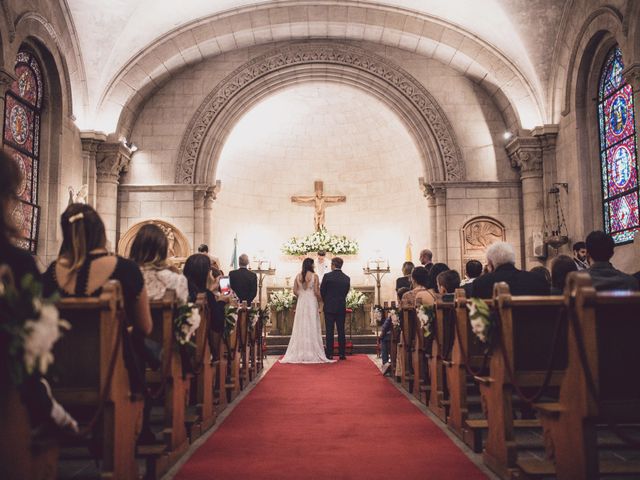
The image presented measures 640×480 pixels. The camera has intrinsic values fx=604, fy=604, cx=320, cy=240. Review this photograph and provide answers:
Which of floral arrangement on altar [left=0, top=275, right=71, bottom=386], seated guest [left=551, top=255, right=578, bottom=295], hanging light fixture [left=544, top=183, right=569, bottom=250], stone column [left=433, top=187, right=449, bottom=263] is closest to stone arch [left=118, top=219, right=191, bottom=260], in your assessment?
stone column [left=433, top=187, right=449, bottom=263]

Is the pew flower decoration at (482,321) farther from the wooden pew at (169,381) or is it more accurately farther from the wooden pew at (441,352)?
the wooden pew at (169,381)

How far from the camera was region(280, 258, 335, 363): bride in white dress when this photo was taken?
395 inches

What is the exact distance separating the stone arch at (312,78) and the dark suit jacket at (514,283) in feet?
27.2

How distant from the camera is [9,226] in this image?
2.11m

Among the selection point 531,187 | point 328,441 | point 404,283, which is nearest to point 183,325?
point 328,441

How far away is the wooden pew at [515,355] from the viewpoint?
338 cm

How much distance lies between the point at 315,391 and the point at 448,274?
2095mm

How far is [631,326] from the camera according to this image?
9.32 feet

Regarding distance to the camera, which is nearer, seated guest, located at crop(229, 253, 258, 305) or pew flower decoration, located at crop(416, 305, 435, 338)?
pew flower decoration, located at crop(416, 305, 435, 338)

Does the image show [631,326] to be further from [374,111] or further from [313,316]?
[374,111]

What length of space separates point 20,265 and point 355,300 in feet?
33.5

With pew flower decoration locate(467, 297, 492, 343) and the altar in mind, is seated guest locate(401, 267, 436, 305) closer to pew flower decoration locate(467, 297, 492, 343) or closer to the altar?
pew flower decoration locate(467, 297, 492, 343)

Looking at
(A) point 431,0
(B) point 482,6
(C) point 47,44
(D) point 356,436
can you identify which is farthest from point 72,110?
(D) point 356,436

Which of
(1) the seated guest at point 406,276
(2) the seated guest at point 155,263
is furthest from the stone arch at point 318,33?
(2) the seated guest at point 155,263
